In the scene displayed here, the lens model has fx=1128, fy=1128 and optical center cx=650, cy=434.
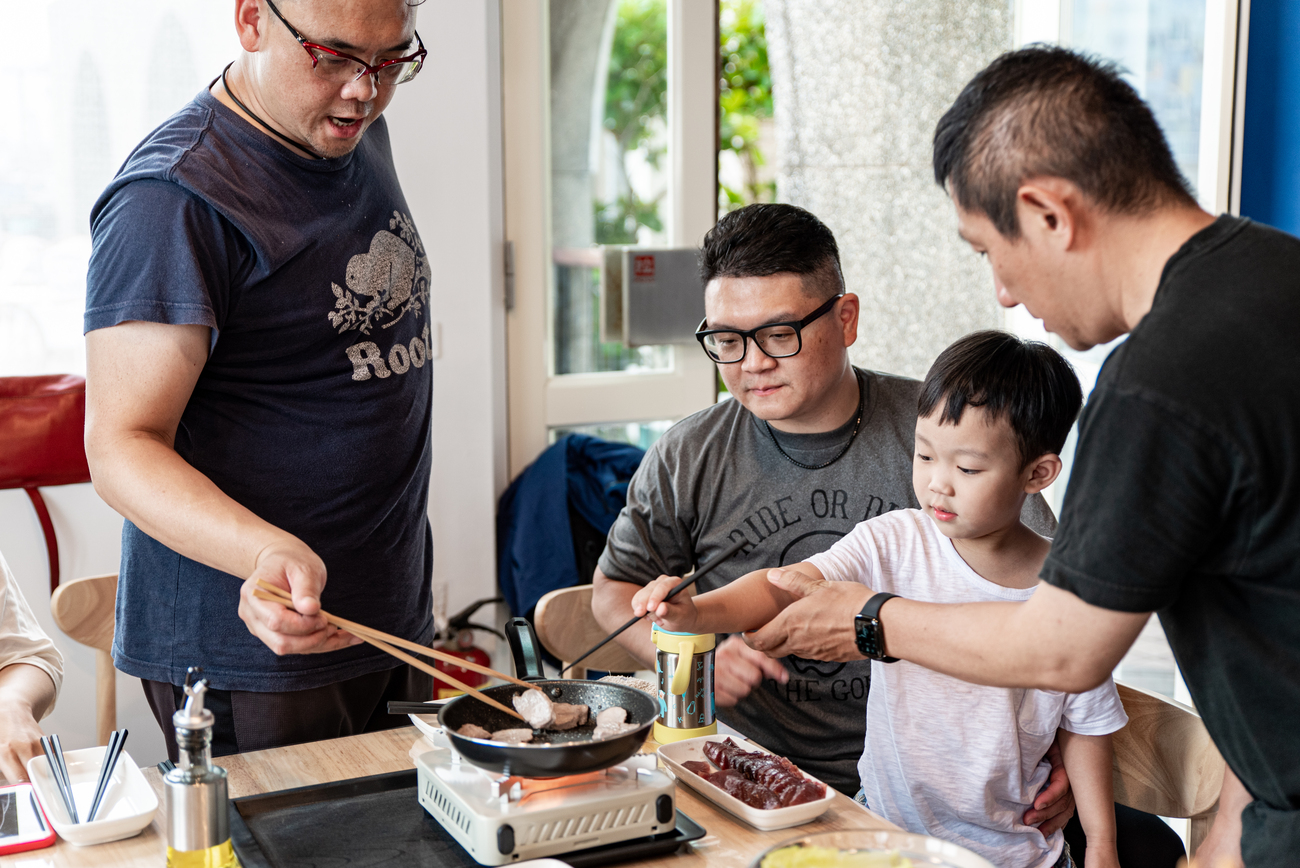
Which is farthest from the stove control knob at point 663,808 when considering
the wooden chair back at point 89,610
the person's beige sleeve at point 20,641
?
the wooden chair back at point 89,610

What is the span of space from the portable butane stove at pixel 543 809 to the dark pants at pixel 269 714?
48 cm

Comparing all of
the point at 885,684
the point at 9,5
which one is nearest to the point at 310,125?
the point at 885,684

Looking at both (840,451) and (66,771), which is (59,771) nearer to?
(66,771)

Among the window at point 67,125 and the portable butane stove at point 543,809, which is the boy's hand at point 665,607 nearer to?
the portable butane stove at point 543,809

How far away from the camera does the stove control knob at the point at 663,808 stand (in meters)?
1.25

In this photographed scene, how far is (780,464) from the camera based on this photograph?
6.68 ft

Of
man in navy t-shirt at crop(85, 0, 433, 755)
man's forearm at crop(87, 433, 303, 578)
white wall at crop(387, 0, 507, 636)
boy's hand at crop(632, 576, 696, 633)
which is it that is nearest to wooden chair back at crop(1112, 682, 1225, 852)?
boy's hand at crop(632, 576, 696, 633)

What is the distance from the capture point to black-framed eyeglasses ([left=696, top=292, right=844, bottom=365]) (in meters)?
1.94

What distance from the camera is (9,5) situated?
2541 mm

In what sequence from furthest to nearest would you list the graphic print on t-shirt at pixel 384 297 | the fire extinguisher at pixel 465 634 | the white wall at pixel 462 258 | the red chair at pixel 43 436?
the fire extinguisher at pixel 465 634, the white wall at pixel 462 258, the red chair at pixel 43 436, the graphic print on t-shirt at pixel 384 297

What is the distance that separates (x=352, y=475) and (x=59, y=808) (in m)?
0.60

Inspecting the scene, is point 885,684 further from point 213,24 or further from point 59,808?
point 213,24

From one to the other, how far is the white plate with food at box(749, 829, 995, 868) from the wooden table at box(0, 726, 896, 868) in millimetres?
221

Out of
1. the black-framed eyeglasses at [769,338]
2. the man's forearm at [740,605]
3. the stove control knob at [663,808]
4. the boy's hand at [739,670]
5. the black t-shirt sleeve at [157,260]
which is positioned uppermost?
the black t-shirt sleeve at [157,260]
